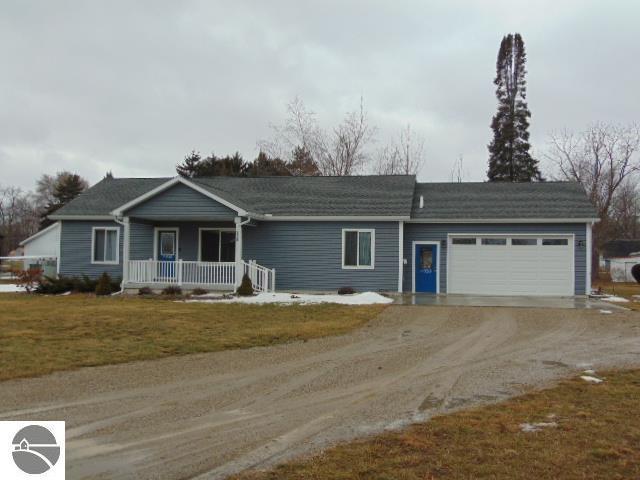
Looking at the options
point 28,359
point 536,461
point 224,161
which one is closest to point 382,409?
point 536,461

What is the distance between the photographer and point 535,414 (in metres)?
5.75

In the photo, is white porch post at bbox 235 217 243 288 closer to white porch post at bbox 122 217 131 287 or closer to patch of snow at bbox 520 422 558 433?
white porch post at bbox 122 217 131 287

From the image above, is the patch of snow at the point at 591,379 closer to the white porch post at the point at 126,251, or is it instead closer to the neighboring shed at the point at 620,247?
the white porch post at the point at 126,251

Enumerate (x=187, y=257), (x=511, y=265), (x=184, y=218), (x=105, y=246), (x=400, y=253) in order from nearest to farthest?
1. (x=184, y=218)
2. (x=400, y=253)
3. (x=511, y=265)
4. (x=187, y=257)
5. (x=105, y=246)

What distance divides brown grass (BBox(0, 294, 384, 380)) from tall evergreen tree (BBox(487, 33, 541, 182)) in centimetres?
3375

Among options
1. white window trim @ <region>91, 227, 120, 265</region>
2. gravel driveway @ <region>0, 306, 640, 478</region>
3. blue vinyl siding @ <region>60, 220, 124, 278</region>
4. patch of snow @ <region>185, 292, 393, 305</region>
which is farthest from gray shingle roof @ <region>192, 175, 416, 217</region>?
gravel driveway @ <region>0, 306, 640, 478</region>

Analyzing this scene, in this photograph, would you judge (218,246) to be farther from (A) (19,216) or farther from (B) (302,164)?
(A) (19,216)

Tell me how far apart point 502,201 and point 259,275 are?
9306 millimetres

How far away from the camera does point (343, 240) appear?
66.4ft

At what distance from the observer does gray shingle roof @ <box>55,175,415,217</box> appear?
2056 centimetres

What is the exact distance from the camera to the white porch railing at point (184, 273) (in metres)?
19.3

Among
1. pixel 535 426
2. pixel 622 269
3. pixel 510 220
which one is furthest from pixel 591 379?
pixel 622 269

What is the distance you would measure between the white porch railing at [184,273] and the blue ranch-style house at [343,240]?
0.04m

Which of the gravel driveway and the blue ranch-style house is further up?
the blue ranch-style house
